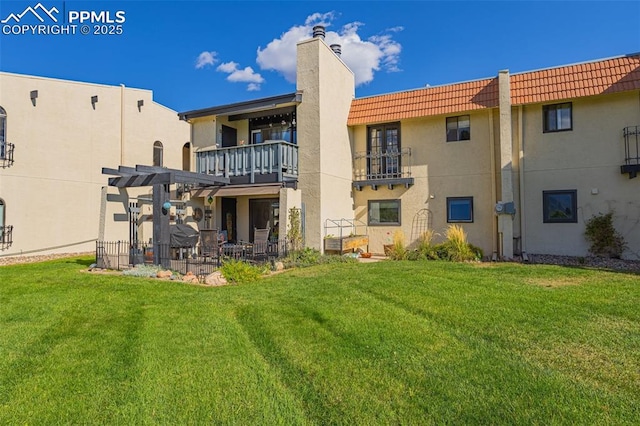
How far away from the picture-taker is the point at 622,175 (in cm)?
1353

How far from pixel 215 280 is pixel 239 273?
2.25 feet

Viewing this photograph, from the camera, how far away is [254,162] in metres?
15.5

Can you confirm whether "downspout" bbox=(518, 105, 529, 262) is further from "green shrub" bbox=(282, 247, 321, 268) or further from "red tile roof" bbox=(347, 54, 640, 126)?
"green shrub" bbox=(282, 247, 321, 268)

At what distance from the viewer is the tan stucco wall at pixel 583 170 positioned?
44.2 feet

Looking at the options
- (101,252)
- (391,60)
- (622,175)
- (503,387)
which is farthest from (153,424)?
(391,60)

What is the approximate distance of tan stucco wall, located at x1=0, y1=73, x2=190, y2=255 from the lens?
17.1m

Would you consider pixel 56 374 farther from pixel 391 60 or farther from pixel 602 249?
pixel 391 60

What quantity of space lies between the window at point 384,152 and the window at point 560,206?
5.90 metres

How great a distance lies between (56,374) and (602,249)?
1621cm

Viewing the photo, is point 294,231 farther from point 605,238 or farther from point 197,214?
point 605,238

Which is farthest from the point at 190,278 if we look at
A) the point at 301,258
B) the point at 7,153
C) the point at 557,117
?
the point at 557,117

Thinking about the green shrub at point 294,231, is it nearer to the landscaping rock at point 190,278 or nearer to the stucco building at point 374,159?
the stucco building at point 374,159

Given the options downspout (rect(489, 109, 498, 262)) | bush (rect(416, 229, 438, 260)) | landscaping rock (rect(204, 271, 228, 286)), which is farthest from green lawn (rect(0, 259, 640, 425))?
downspout (rect(489, 109, 498, 262))

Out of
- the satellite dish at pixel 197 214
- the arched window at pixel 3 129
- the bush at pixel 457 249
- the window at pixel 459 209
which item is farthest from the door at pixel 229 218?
the window at pixel 459 209
